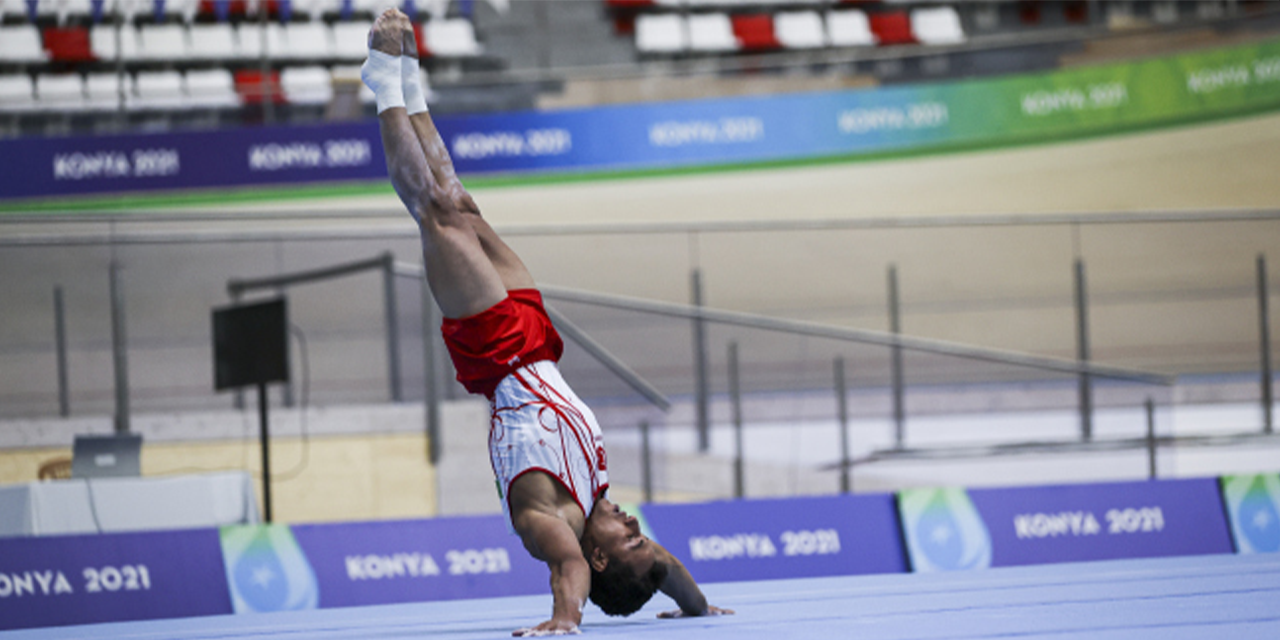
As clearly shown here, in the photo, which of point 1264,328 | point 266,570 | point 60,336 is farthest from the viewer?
point 1264,328

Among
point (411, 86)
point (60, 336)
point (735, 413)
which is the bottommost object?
point (735, 413)

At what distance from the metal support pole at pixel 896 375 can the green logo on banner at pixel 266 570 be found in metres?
3.92

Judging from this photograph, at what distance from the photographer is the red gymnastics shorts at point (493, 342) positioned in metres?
4.50

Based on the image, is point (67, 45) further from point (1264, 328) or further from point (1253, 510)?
point (1253, 510)

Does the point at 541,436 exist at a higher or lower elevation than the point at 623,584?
higher

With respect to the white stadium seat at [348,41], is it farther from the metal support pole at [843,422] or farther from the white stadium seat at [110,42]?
the metal support pole at [843,422]

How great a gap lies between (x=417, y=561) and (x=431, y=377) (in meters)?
1.87

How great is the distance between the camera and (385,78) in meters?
4.55

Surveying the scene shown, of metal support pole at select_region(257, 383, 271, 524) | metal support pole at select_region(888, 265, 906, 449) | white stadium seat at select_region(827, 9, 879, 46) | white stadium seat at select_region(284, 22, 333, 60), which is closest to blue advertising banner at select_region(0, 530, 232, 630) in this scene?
metal support pole at select_region(257, 383, 271, 524)

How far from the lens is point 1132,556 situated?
6.86 metres

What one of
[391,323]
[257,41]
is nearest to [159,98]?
[257,41]

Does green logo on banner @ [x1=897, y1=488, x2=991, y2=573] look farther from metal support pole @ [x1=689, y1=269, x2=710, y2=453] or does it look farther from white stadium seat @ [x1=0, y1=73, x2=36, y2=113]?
white stadium seat @ [x1=0, y1=73, x2=36, y2=113]

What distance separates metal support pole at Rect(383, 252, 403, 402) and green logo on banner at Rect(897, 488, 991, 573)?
318cm

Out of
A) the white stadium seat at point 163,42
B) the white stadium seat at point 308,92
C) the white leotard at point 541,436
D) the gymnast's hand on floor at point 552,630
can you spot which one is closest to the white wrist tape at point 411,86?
the white leotard at point 541,436
